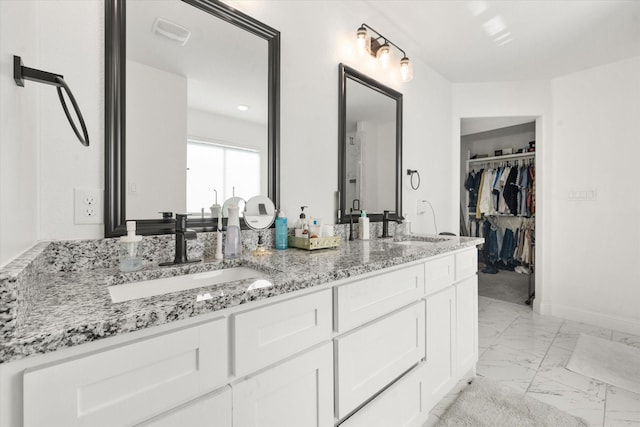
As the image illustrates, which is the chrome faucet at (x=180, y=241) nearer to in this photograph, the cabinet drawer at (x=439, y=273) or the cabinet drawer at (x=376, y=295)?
the cabinet drawer at (x=376, y=295)

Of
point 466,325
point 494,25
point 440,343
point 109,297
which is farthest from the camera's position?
point 494,25

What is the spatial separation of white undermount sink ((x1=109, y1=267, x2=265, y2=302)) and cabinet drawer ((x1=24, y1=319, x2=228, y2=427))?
0.99 feet

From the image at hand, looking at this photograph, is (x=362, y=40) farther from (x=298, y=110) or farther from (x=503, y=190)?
(x=503, y=190)

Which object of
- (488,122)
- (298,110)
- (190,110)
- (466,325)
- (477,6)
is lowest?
(466,325)

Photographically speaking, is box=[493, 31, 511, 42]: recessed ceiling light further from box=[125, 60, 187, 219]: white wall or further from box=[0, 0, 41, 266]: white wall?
box=[0, 0, 41, 266]: white wall

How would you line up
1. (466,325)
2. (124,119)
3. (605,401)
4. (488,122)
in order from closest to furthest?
(124,119), (605,401), (466,325), (488,122)

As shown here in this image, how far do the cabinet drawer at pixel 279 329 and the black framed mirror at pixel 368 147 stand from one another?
1.01 m

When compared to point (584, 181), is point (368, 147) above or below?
above

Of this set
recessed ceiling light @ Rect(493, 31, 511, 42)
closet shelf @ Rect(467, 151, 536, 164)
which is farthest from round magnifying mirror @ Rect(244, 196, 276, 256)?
closet shelf @ Rect(467, 151, 536, 164)

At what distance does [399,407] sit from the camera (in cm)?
128

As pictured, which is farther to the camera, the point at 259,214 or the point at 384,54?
the point at 384,54

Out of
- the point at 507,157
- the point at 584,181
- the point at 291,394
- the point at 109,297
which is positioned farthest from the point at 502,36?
the point at 109,297

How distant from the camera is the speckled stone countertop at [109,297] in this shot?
1.61ft

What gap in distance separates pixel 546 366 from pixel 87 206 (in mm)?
2882
